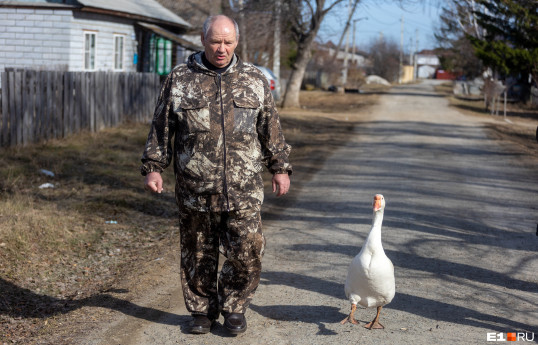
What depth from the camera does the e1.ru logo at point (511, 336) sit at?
4.25 meters

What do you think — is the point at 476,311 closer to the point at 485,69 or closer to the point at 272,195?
the point at 272,195

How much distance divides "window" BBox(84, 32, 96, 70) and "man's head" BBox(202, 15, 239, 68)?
17.8m

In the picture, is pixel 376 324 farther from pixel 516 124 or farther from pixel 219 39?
pixel 516 124

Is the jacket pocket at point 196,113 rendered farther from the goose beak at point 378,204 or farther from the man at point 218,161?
the goose beak at point 378,204

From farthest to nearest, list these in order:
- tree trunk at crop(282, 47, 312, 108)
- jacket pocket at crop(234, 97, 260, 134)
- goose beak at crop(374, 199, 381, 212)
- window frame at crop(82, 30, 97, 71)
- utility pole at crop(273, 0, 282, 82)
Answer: tree trunk at crop(282, 47, 312, 108) < utility pole at crop(273, 0, 282, 82) < window frame at crop(82, 30, 97, 71) < goose beak at crop(374, 199, 381, 212) < jacket pocket at crop(234, 97, 260, 134)

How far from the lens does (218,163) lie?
4047 mm

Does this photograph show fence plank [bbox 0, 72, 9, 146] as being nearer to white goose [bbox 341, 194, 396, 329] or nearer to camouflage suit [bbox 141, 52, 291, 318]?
camouflage suit [bbox 141, 52, 291, 318]

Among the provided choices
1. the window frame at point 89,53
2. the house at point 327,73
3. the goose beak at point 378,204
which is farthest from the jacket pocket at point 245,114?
the house at point 327,73

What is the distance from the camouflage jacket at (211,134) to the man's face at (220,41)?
0.10 meters

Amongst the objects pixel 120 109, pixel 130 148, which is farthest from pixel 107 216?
pixel 120 109

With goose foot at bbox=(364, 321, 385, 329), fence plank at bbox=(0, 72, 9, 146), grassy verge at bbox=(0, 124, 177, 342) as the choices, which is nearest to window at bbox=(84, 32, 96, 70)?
fence plank at bbox=(0, 72, 9, 146)

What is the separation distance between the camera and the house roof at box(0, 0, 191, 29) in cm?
1936

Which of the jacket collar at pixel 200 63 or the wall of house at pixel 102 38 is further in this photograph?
the wall of house at pixel 102 38

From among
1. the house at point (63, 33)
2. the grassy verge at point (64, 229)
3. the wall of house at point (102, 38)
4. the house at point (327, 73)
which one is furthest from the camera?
the house at point (327, 73)
